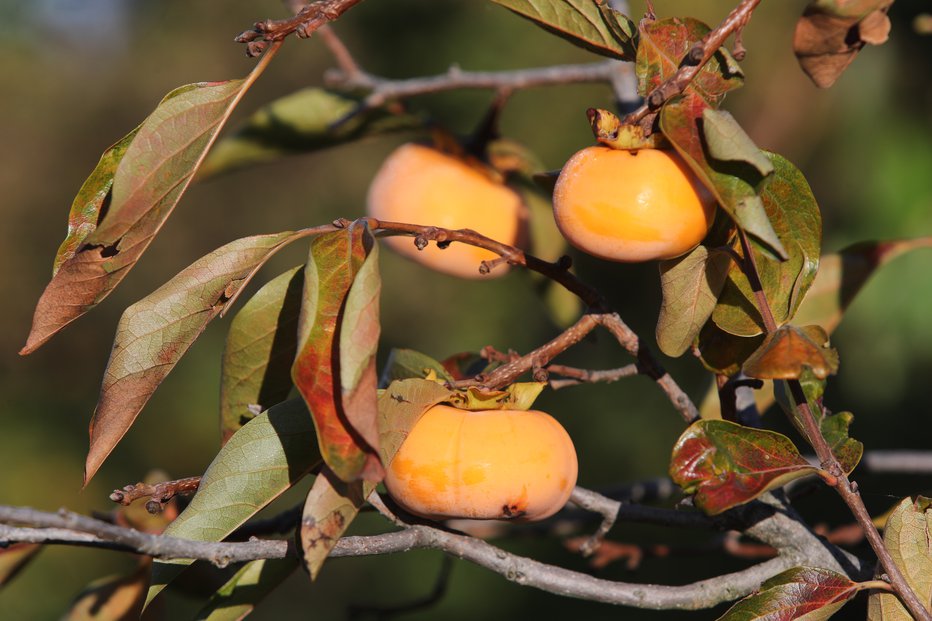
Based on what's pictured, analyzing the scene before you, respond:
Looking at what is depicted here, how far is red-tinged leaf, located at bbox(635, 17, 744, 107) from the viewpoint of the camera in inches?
26.5

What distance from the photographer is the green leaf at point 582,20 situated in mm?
725

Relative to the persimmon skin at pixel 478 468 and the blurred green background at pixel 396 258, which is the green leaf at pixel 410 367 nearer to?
the persimmon skin at pixel 478 468

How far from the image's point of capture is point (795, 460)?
0.67 m

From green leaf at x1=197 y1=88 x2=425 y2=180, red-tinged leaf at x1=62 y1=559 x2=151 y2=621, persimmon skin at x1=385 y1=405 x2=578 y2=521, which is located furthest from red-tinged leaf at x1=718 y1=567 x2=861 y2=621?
green leaf at x1=197 y1=88 x2=425 y2=180

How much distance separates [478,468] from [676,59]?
1.16ft

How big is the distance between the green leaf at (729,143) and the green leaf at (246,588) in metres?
0.51

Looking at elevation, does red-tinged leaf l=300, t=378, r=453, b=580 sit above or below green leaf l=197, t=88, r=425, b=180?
below

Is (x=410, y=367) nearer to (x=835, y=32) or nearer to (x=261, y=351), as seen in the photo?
(x=261, y=351)

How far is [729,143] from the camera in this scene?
1.89 feet

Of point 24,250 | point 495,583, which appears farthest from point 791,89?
point 24,250

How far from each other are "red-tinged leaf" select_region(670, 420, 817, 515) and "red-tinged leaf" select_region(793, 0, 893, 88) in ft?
1.01

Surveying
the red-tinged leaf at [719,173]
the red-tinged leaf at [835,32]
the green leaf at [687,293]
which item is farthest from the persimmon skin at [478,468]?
the red-tinged leaf at [835,32]

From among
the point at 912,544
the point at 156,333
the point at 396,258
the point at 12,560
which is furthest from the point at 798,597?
the point at 396,258

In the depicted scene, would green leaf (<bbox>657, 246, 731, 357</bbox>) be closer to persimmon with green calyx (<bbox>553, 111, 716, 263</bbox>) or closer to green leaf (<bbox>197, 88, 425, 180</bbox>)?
persimmon with green calyx (<bbox>553, 111, 716, 263</bbox>)
